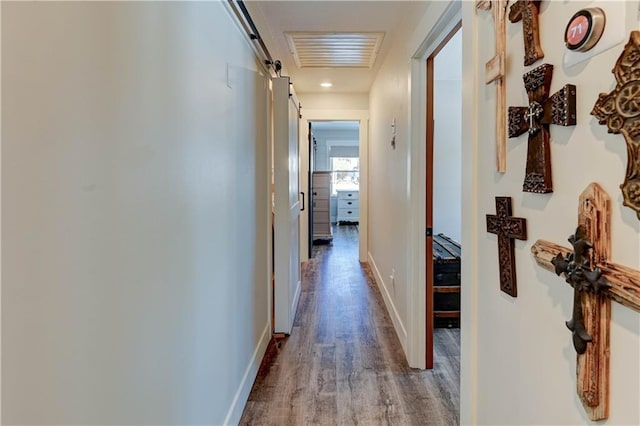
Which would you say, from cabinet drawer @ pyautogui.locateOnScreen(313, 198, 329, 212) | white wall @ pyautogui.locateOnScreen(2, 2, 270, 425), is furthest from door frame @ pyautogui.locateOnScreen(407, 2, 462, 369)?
cabinet drawer @ pyautogui.locateOnScreen(313, 198, 329, 212)

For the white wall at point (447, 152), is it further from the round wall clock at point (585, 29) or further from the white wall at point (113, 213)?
the round wall clock at point (585, 29)

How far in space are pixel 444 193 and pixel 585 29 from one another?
331 centimetres

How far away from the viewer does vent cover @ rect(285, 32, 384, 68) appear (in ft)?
9.32

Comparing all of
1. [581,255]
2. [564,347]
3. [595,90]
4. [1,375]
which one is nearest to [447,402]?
[564,347]

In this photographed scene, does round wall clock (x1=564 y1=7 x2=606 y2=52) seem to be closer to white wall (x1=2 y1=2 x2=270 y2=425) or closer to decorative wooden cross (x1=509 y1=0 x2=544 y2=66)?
decorative wooden cross (x1=509 y1=0 x2=544 y2=66)

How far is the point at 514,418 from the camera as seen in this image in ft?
3.51

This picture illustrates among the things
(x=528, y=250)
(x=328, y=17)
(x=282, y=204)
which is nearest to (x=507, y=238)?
(x=528, y=250)

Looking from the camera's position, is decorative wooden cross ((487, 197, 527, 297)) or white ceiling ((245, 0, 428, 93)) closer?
decorative wooden cross ((487, 197, 527, 297))

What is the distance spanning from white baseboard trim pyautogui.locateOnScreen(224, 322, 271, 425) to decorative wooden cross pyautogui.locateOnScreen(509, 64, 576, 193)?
1.50m

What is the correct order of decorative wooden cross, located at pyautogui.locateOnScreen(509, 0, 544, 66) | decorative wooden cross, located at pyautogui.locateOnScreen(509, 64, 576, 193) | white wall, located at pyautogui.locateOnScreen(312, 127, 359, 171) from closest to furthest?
decorative wooden cross, located at pyautogui.locateOnScreen(509, 64, 576, 193), decorative wooden cross, located at pyautogui.locateOnScreen(509, 0, 544, 66), white wall, located at pyautogui.locateOnScreen(312, 127, 359, 171)

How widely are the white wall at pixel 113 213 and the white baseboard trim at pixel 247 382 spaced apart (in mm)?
154

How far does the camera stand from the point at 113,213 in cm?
77

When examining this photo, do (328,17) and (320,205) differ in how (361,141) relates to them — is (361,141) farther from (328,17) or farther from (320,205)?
(328,17)

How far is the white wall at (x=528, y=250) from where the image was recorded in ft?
2.24
